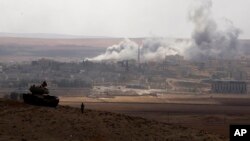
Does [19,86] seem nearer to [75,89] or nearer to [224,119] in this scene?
[75,89]

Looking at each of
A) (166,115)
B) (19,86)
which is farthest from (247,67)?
(166,115)

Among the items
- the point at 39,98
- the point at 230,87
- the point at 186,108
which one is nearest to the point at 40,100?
the point at 39,98

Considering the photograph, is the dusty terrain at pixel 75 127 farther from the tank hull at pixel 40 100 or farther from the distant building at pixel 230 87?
the distant building at pixel 230 87

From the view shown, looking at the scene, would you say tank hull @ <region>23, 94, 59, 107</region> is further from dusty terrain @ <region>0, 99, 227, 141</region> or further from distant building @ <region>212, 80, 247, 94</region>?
distant building @ <region>212, 80, 247, 94</region>

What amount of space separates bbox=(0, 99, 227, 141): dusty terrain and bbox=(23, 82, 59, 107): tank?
1.09 metres

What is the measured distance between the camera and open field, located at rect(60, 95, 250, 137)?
76.4 m

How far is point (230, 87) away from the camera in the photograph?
14362 centimetres

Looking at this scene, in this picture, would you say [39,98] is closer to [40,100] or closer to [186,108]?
[40,100]

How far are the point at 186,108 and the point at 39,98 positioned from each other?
60697 millimetres

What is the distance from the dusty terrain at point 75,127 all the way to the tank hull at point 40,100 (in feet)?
3.17

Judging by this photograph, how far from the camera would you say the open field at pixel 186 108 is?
251 ft

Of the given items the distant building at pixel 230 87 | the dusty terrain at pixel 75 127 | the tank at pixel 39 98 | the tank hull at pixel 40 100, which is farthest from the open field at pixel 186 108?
the tank at pixel 39 98

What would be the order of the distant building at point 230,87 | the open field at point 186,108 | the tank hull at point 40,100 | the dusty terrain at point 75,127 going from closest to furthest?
1. the dusty terrain at point 75,127
2. the tank hull at point 40,100
3. the open field at point 186,108
4. the distant building at point 230,87

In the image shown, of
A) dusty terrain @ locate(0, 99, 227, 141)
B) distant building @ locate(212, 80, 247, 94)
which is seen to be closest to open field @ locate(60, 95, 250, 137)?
distant building @ locate(212, 80, 247, 94)
